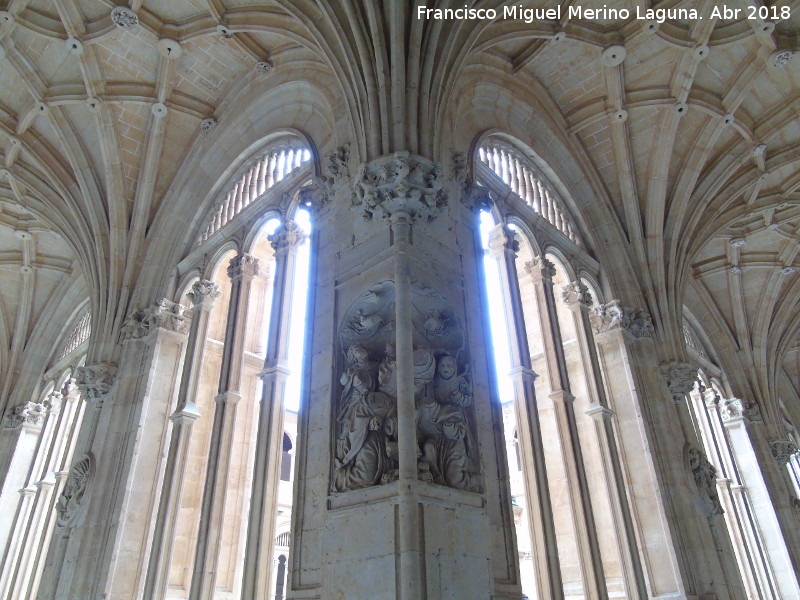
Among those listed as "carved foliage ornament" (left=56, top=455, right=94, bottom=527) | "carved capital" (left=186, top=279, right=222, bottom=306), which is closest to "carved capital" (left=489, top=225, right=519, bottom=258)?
"carved capital" (left=186, top=279, right=222, bottom=306)

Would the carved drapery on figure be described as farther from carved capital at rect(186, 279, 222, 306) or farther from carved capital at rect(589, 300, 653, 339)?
carved capital at rect(589, 300, 653, 339)

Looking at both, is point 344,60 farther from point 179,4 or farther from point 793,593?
point 793,593

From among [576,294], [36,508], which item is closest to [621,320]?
[576,294]

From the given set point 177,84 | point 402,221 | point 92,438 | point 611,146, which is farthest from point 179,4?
point 611,146

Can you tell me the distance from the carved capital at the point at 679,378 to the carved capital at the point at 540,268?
2.86 m

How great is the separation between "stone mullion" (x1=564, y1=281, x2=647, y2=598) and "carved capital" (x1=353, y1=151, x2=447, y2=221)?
4965mm

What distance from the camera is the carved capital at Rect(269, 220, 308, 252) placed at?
34.9 ft

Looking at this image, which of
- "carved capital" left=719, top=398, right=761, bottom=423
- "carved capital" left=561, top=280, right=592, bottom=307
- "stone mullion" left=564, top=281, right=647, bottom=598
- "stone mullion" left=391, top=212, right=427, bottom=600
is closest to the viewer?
"stone mullion" left=391, top=212, right=427, bottom=600

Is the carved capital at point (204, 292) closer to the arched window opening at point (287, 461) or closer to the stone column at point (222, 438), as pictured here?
the stone column at point (222, 438)

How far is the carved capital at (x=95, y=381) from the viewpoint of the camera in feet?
36.2

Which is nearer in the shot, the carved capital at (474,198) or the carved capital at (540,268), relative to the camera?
the carved capital at (474,198)

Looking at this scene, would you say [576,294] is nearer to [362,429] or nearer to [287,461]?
[362,429]

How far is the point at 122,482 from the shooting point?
984 centimetres

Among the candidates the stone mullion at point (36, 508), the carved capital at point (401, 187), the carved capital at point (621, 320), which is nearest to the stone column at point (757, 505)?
the carved capital at point (621, 320)
